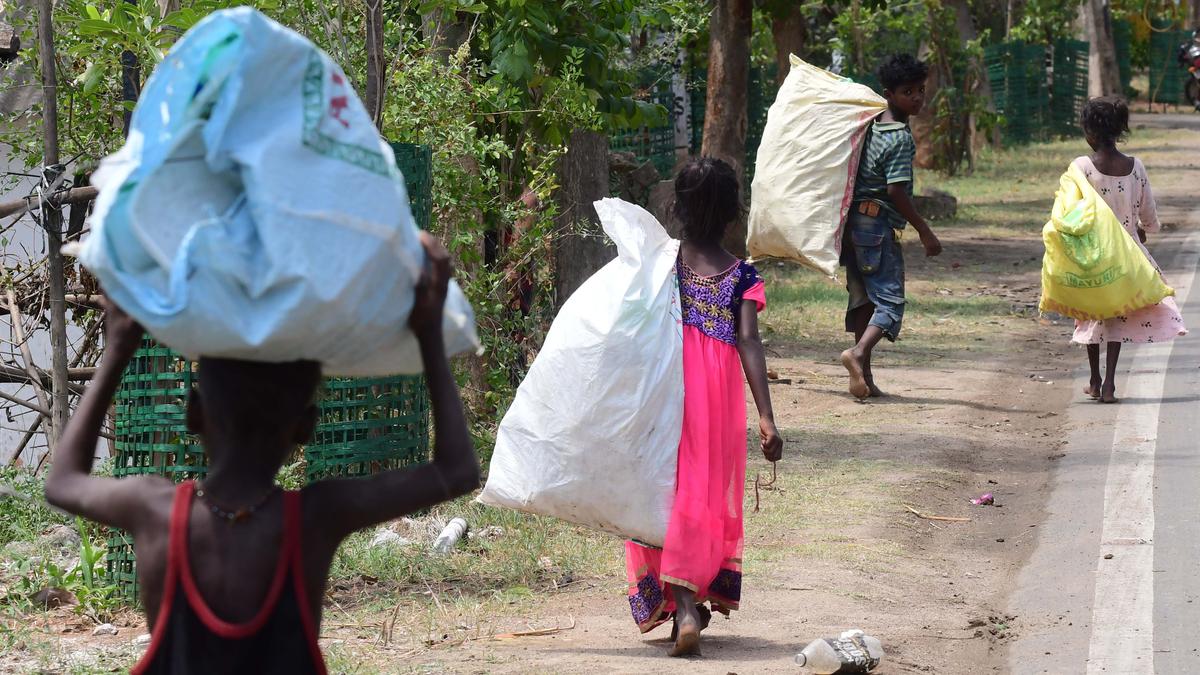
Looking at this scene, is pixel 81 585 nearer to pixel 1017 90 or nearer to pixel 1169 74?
pixel 1017 90

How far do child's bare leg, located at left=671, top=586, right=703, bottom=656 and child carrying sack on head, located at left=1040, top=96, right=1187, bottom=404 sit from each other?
4.65 metres

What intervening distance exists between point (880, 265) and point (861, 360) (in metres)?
0.58

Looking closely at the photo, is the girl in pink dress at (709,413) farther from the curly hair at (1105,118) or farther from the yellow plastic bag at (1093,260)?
the curly hair at (1105,118)

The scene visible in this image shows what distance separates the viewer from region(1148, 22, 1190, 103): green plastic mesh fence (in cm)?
3928

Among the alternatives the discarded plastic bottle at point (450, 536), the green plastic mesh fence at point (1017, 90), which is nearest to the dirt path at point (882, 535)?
the discarded plastic bottle at point (450, 536)

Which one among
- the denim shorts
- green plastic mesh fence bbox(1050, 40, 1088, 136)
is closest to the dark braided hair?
the denim shorts

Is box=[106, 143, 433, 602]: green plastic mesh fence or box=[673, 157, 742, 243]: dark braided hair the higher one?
box=[673, 157, 742, 243]: dark braided hair

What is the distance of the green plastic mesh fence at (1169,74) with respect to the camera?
129ft

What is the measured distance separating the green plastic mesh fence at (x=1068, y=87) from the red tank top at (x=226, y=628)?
30.6 metres

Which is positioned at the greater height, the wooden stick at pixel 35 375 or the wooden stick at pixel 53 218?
the wooden stick at pixel 53 218

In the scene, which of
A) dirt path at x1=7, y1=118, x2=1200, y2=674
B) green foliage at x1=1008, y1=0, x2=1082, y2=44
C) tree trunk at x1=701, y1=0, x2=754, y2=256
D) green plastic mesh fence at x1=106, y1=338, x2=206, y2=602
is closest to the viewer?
dirt path at x1=7, y1=118, x2=1200, y2=674

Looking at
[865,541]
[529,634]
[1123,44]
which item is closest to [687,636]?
[529,634]

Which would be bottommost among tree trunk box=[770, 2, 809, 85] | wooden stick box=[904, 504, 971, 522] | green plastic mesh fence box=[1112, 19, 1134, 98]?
wooden stick box=[904, 504, 971, 522]

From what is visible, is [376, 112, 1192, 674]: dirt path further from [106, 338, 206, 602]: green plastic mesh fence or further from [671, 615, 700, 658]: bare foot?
[106, 338, 206, 602]: green plastic mesh fence
